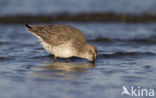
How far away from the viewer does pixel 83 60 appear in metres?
11.2

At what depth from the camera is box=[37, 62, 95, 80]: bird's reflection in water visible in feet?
29.7

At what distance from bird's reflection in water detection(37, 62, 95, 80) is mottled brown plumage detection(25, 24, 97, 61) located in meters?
0.28

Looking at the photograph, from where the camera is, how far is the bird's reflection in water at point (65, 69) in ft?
29.7

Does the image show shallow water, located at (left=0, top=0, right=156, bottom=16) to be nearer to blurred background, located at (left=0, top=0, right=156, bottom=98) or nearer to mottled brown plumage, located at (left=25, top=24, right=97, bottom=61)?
blurred background, located at (left=0, top=0, right=156, bottom=98)

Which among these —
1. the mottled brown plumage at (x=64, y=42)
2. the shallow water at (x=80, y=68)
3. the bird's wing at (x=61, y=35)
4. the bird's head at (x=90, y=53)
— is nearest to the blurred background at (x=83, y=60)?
the shallow water at (x=80, y=68)

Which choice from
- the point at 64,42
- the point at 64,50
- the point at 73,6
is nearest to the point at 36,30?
the point at 64,42

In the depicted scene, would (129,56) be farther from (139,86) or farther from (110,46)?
(139,86)

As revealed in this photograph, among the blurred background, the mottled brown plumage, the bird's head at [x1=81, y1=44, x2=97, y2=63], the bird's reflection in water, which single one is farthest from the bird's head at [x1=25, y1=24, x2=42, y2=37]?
the bird's head at [x1=81, y1=44, x2=97, y2=63]

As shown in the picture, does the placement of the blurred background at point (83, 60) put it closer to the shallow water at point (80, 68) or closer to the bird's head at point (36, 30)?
the shallow water at point (80, 68)

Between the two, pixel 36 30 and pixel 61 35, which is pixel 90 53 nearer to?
pixel 61 35

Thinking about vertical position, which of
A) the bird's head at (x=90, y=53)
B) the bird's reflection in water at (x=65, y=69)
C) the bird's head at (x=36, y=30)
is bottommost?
the bird's reflection in water at (x=65, y=69)

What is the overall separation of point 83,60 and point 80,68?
134 cm

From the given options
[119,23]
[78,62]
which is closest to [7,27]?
[119,23]

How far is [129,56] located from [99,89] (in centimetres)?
371
